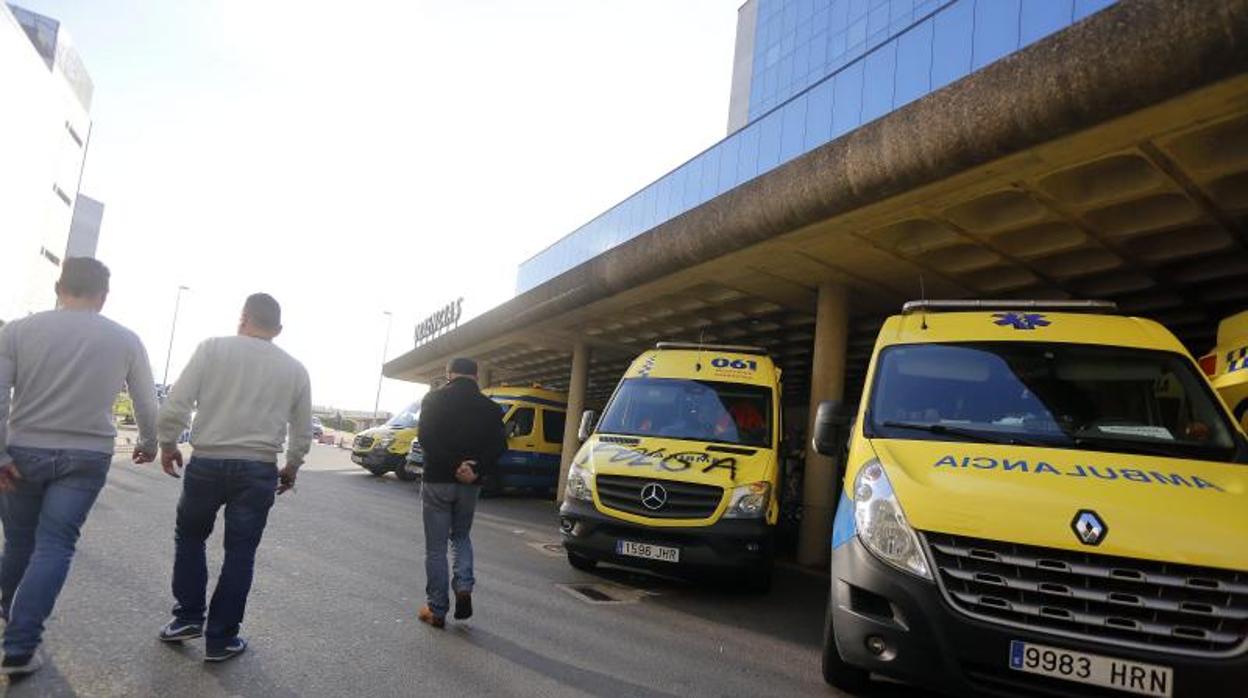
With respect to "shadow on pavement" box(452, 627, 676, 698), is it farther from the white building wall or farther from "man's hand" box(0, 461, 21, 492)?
the white building wall

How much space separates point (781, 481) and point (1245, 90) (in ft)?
15.8

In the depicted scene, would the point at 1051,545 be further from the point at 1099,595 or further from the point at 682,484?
the point at 682,484

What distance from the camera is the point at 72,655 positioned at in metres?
3.86

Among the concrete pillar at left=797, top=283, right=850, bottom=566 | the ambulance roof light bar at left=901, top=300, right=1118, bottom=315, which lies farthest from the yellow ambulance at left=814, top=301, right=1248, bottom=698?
the concrete pillar at left=797, top=283, right=850, bottom=566

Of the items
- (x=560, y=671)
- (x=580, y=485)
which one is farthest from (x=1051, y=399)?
(x=580, y=485)

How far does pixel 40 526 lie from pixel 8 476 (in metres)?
0.26

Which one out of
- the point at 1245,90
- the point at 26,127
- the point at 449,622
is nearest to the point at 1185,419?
the point at 1245,90

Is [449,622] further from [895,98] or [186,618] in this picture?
[895,98]

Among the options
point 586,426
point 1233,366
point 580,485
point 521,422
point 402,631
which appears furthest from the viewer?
point 521,422

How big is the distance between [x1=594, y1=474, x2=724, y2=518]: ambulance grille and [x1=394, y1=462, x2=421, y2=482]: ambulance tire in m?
11.6

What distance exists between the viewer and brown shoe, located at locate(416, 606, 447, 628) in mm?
5039

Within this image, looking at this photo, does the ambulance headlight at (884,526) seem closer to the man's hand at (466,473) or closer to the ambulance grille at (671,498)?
the man's hand at (466,473)

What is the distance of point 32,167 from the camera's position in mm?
40062

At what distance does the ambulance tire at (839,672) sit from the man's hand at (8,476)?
154 inches
